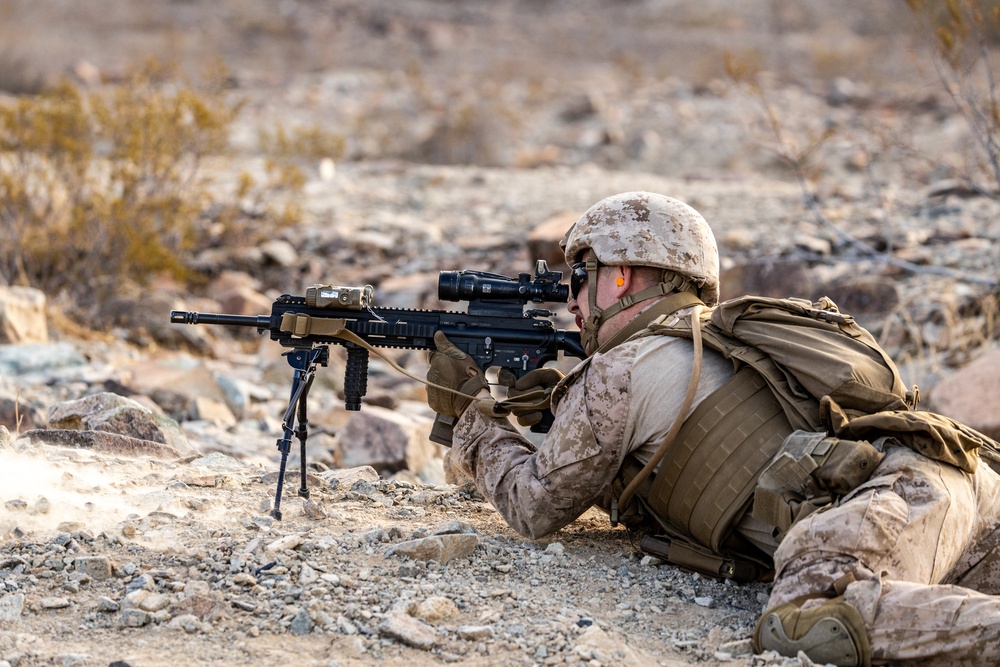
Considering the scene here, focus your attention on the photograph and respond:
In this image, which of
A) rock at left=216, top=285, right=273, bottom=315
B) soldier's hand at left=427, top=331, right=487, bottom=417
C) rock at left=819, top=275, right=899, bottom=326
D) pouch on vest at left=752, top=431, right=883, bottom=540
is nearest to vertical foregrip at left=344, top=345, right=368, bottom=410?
soldier's hand at left=427, top=331, right=487, bottom=417

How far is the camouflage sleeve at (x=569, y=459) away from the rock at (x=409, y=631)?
679 millimetres

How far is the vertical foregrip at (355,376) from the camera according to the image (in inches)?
156

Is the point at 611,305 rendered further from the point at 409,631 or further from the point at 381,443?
the point at 381,443

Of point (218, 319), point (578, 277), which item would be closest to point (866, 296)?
point (578, 277)

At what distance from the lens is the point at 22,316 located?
7.18m

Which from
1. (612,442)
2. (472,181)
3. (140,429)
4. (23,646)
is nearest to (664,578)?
(612,442)

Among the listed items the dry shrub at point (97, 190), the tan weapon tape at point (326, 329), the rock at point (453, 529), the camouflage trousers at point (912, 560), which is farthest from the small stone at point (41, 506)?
the dry shrub at point (97, 190)

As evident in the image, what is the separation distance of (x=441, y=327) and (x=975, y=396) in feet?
11.9

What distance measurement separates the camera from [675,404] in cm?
339

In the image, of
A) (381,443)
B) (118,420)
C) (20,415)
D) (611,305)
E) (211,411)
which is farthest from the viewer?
(211,411)

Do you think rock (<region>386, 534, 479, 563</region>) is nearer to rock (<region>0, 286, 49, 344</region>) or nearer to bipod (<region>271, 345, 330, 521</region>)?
bipod (<region>271, 345, 330, 521</region>)

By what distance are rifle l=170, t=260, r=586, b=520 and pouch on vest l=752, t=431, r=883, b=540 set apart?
935 millimetres

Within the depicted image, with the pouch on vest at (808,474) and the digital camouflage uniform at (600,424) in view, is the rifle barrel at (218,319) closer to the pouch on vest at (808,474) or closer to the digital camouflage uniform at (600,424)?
the digital camouflage uniform at (600,424)

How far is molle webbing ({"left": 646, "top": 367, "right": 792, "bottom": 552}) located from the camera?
130 inches
